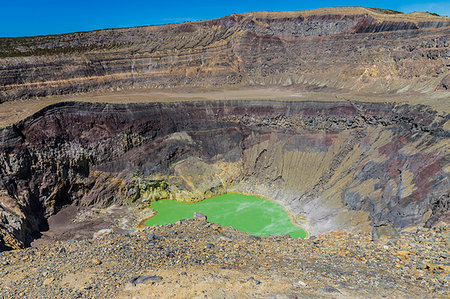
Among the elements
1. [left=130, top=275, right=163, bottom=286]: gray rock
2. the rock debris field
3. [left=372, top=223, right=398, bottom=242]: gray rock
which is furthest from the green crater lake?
[left=130, top=275, right=163, bottom=286]: gray rock

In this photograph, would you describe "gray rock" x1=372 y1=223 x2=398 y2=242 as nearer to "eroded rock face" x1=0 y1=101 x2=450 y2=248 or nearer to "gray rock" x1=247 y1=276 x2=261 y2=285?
"eroded rock face" x1=0 y1=101 x2=450 y2=248

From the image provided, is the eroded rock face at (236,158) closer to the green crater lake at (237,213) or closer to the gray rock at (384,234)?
the green crater lake at (237,213)

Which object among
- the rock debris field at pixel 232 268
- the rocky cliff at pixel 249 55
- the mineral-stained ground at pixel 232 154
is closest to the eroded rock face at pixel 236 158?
the mineral-stained ground at pixel 232 154

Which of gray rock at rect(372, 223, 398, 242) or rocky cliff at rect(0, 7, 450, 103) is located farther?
rocky cliff at rect(0, 7, 450, 103)

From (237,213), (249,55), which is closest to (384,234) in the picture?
(237,213)

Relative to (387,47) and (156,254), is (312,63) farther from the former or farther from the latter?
(156,254)

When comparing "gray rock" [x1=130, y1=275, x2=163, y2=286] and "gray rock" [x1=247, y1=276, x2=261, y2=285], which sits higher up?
"gray rock" [x1=130, y1=275, x2=163, y2=286]

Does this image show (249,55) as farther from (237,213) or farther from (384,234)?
(384,234)

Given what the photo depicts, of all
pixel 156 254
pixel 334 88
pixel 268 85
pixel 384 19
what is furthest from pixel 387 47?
pixel 156 254
